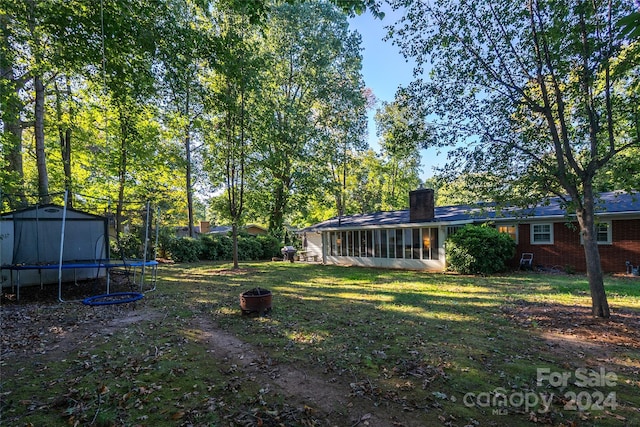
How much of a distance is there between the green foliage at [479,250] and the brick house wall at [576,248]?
4.21 ft

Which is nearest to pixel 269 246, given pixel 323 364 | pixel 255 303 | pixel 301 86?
pixel 301 86

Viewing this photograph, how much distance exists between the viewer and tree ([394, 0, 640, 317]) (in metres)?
6.10

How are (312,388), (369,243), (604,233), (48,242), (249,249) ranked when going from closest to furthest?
(312,388) < (48,242) < (604,233) < (369,243) < (249,249)

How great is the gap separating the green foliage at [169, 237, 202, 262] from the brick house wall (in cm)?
1938

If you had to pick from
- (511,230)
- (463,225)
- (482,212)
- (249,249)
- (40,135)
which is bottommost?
(249,249)

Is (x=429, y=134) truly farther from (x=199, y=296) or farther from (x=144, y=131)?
(x=144, y=131)

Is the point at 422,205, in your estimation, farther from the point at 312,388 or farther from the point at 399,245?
the point at 312,388

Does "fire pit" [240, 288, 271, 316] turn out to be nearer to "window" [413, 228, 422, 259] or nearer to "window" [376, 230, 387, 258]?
"window" [413, 228, 422, 259]

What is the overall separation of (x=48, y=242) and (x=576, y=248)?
20.1m

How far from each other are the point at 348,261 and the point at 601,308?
13692mm

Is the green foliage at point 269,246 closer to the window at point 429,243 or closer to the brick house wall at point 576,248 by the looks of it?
the window at point 429,243

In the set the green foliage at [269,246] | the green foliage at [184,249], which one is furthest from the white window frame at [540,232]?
the green foliage at [184,249]

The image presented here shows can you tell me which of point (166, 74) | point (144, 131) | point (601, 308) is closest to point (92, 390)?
point (166, 74)

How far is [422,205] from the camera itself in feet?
52.3
